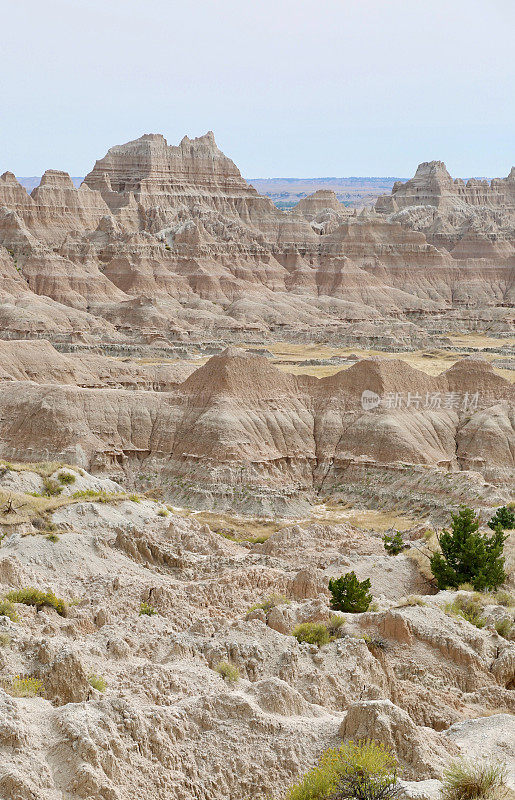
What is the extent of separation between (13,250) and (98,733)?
138 meters

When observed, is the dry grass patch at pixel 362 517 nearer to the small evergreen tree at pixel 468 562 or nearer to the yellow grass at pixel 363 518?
the yellow grass at pixel 363 518

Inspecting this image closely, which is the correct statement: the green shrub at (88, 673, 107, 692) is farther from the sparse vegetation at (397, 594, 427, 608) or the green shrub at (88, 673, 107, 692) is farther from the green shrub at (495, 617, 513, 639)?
the green shrub at (495, 617, 513, 639)

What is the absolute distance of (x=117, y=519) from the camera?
3647 centimetres

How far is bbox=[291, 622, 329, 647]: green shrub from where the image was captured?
2502 centimetres

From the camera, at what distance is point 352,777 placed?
57.1ft

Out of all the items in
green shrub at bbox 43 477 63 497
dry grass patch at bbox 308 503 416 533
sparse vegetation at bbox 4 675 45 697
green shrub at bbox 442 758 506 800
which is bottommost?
dry grass patch at bbox 308 503 416 533

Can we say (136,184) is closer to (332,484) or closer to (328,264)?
(328,264)

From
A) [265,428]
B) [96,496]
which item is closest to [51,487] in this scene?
[96,496]

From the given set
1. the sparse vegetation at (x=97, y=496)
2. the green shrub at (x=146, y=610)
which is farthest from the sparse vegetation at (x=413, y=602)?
the sparse vegetation at (x=97, y=496)

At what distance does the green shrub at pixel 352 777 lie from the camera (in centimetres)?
1689

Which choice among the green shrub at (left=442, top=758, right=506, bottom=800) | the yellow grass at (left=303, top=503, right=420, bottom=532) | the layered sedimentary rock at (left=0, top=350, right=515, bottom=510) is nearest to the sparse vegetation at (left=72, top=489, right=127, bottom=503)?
the yellow grass at (left=303, top=503, right=420, bottom=532)

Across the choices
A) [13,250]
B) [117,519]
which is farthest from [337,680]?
[13,250]

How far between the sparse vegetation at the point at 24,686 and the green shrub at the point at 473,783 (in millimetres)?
7450

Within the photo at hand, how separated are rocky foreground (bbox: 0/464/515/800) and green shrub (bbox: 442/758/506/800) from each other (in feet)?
1.36
